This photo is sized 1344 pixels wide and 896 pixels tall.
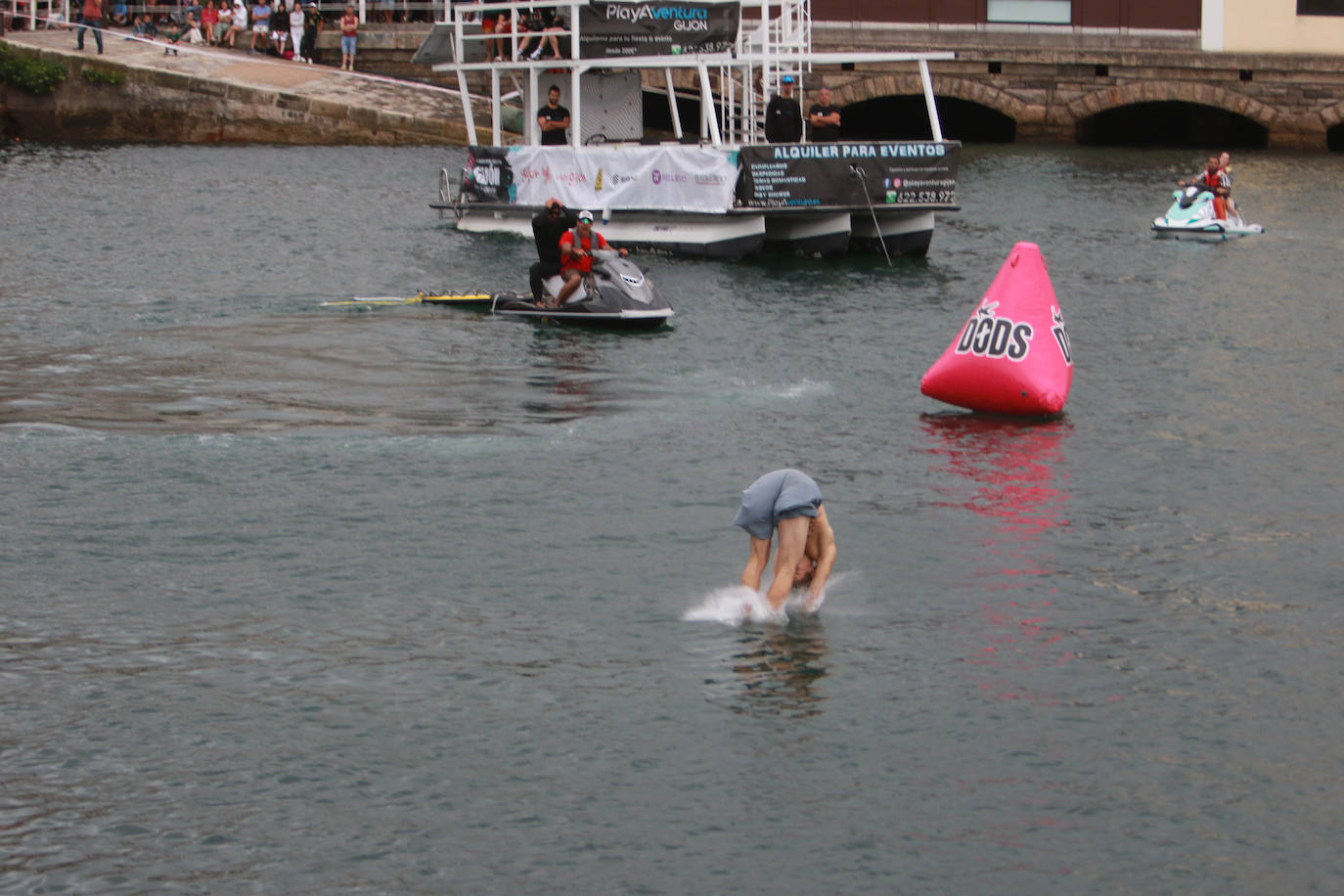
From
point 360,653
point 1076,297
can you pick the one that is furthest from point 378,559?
point 1076,297

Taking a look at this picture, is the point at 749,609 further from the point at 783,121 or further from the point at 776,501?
the point at 783,121

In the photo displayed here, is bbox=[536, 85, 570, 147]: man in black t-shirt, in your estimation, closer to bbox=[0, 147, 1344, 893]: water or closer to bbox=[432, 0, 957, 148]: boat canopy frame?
bbox=[432, 0, 957, 148]: boat canopy frame

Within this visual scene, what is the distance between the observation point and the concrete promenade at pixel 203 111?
4931cm

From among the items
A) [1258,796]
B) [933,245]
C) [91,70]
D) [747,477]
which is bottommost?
[1258,796]

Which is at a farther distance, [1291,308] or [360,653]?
[1291,308]

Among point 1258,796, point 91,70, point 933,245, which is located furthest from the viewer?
point 91,70

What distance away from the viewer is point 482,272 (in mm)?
27391

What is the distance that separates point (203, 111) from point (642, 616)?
41.7 meters

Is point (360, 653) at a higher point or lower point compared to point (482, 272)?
lower

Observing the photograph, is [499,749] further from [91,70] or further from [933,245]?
[91,70]

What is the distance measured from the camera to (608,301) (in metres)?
21.8

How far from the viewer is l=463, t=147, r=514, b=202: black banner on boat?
3150 centimetres

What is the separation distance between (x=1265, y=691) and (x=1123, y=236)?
2319 cm

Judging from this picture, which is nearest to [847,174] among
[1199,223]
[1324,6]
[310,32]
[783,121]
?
[783,121]
